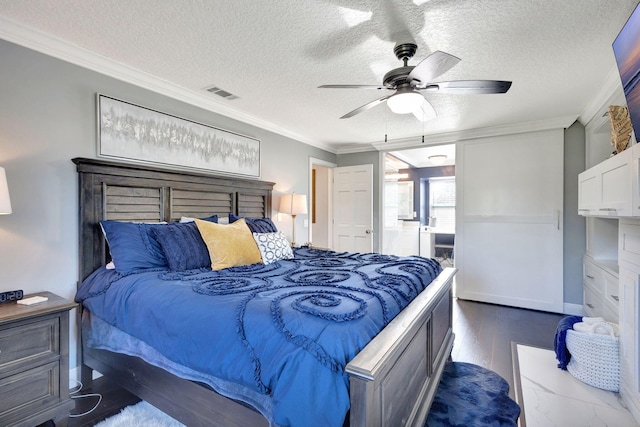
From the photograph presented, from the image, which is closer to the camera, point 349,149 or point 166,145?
point 166,145

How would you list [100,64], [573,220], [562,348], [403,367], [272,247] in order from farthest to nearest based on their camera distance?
[573,220] < [272,247] < [562,348] < [100,64] < [403,367]

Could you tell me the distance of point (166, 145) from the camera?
2889 mm

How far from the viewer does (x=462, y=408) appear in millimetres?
2021

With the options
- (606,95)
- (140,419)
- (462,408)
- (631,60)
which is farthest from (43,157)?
(606,95)

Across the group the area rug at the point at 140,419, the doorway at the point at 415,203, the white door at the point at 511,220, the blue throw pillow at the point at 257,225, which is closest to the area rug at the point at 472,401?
the area rug at the point at 140,419

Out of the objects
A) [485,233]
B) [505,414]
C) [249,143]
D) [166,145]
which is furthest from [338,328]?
[485,233]

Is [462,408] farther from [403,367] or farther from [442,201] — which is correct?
[442,201]

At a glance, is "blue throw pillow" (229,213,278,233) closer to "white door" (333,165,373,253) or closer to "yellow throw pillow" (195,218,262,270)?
"yellow throw pillow" (195,218,262,270)

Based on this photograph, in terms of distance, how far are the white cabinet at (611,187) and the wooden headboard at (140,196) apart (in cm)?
329

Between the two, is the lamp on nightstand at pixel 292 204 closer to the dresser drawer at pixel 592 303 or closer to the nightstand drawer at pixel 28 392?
the nightstand drawer at pixel 28 392

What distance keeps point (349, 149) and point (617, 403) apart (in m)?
4.52

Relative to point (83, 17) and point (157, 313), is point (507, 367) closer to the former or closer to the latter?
point (157, 313)

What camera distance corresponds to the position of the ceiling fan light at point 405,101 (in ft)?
6.88

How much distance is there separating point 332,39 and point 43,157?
221 cm
